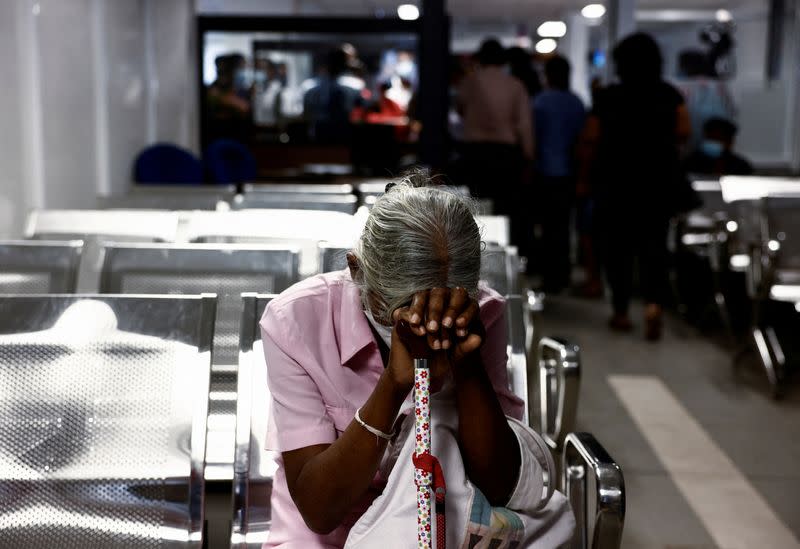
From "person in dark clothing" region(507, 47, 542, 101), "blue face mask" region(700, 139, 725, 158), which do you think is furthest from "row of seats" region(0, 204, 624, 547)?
"blue face mask" region(700, 139, 725, 158)

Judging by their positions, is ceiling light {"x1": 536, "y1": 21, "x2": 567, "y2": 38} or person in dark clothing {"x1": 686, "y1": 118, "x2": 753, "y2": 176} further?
ceiling light {"x1": 536, "y1": 21, "x2": 567, "y2": 38}

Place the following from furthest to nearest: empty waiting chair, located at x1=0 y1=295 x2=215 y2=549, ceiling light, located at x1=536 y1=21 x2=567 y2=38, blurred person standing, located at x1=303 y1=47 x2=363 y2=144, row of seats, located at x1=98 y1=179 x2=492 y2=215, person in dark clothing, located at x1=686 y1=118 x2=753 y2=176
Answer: ceiling light, located at x1=536 y1=21 x2=567 y2=38 < person in dark clothing, located at x1=686 y1=118 x2=753 y2=176 < blurred person standing, located at x1=303 y1=47 x2=363 y2=144 < row of seats, located at x1=98 y1=179 x2=492 y2=215 < empty waiting chair, located at x1=0 y1=295 x2=215 y2=549

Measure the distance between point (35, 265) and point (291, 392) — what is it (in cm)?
161

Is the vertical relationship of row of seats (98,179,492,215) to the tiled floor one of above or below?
above

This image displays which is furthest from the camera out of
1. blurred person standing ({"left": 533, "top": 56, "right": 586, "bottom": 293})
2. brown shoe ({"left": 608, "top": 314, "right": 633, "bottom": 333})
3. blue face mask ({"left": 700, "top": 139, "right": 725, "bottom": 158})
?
blue face mask ({"left": 700, "top": 139, "right": 725, "bottom": 158})

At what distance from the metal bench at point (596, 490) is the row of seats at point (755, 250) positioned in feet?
10.4

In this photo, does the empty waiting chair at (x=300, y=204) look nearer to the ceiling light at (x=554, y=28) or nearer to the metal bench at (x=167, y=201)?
the metal bench at (x=167, y=201)

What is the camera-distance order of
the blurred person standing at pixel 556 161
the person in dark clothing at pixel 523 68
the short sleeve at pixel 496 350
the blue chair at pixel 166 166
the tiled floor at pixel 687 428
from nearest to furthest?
the short sleeve at pixel 496 350
the tiled floor at pixel 687 428
the blue chair at pixel 166 166
the blurred person standing at pixel 556 161
the person in dark clothing at pixel 523 68

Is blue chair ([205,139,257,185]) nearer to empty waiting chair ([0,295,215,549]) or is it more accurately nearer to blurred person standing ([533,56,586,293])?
blurred person standing ([533,56,586,293])

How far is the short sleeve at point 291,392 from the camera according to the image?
5.14 feet

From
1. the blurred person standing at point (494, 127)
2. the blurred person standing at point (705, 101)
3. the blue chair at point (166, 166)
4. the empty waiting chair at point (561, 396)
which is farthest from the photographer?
the blurred person standing at point (705, 101)

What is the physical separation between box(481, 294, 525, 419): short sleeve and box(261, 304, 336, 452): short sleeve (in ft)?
1.03

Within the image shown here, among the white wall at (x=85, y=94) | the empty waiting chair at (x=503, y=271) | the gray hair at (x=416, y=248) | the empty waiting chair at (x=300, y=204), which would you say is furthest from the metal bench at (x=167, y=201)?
the gray hair at (x=416, y=248)

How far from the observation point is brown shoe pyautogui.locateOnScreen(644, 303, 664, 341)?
6.06 m
